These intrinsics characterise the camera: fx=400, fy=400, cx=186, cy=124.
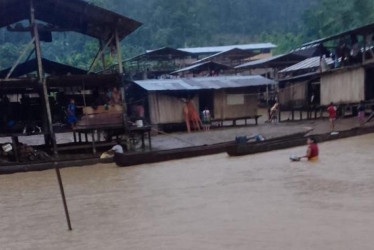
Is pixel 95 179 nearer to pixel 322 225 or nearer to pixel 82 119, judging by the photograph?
pixel 82 119

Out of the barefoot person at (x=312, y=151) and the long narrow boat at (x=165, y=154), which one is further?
the long narrow boat at (x=165, y=154)

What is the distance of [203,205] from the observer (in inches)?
316

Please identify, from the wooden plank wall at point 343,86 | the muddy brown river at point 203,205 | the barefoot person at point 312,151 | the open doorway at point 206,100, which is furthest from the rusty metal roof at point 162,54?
the barefoot person at point 312,151

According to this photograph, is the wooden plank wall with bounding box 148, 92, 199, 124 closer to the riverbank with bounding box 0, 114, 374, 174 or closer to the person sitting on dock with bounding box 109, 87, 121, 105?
the riverbank with bounding box 0, 114, 374, 174

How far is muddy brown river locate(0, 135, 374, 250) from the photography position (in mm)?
6090

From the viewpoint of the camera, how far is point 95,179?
11586mm

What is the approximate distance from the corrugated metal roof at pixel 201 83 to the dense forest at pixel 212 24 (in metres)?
18.7

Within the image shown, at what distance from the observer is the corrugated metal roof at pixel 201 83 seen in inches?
826

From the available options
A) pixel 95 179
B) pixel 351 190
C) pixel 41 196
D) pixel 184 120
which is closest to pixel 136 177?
pixel 95 179

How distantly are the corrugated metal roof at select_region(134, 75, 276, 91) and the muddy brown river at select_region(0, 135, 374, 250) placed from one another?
870cm

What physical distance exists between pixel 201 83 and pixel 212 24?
38.5 metres

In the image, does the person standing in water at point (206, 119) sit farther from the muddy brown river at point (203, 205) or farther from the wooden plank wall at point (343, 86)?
the muddy brown river at point (203, 205)

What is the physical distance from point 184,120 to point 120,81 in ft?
25.4

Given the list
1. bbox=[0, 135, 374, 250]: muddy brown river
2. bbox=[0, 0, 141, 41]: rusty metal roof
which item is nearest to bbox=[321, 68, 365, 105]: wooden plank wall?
bbox=[0, 135, 374, 250]: muddy brown river
